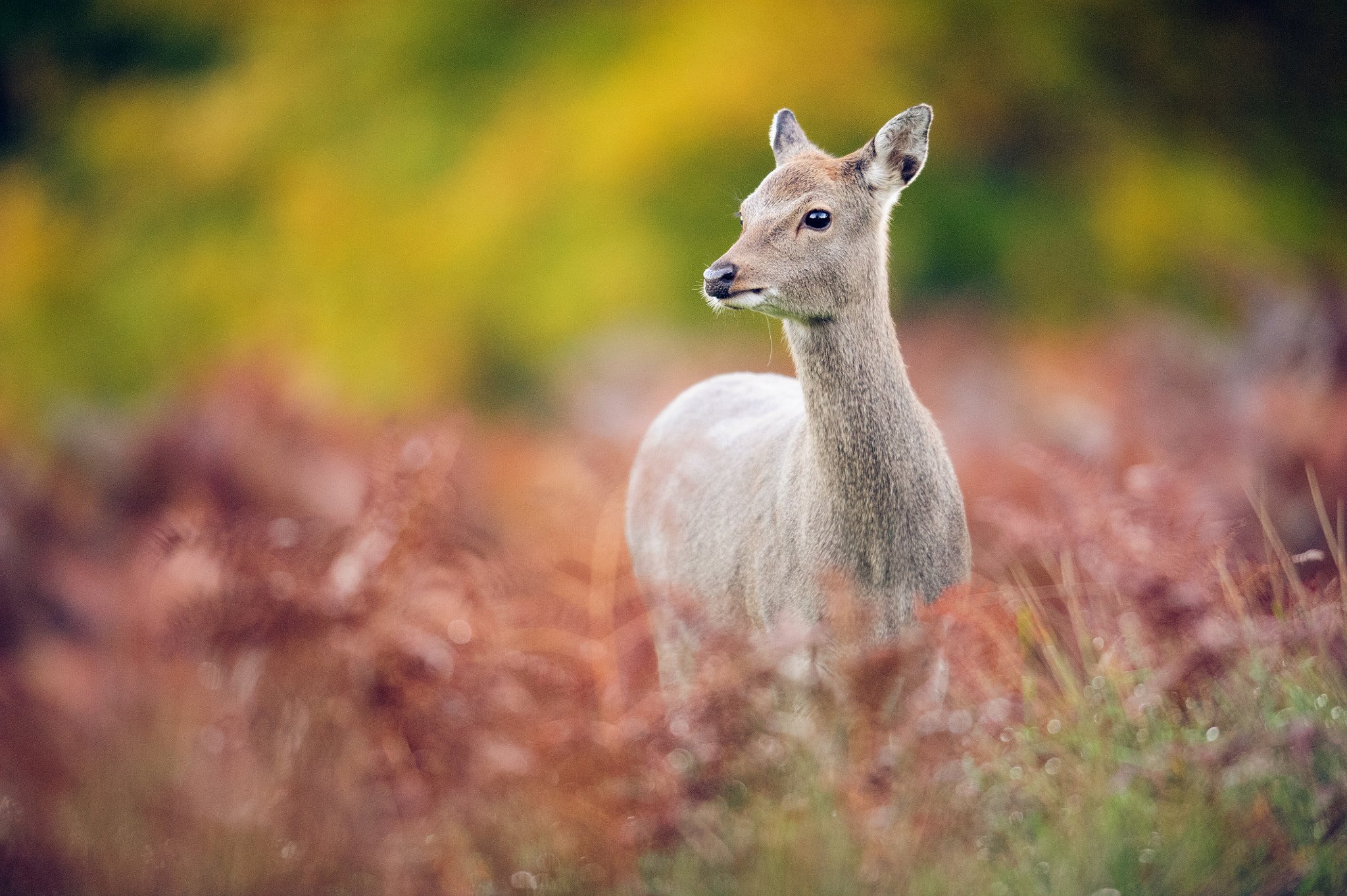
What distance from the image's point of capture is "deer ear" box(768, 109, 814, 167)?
4547 millimetres

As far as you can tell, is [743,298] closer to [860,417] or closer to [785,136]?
[860,417]

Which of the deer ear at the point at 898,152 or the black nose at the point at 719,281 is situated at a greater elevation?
the deer ear at the point at 898,152

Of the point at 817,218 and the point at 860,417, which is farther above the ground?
the point at 817,218

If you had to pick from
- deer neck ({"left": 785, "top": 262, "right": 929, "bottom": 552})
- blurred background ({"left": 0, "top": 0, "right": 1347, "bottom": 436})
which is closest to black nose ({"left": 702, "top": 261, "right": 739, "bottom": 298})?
deer neck ({"left": 785, "top": 262, "right": 929, "bottom": 552})

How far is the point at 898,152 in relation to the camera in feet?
13.3

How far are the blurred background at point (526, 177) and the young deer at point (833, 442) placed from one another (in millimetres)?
6408

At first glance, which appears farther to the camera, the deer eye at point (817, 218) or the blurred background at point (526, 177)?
the blurred background at point (526, 177)

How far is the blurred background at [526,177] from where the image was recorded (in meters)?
11.4

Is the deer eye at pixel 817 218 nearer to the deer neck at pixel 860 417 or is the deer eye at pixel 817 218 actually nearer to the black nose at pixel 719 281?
the deer neck at pixel 860 417

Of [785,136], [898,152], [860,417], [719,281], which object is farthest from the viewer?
[785,136]

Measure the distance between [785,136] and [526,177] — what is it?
8477mm

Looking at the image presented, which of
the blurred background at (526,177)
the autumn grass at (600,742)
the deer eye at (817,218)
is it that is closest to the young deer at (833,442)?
the deer eye at (817,218)

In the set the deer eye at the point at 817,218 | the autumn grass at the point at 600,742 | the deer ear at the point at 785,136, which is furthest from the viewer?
the deer ear at the point at 785,136

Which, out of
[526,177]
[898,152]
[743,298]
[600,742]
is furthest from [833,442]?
[526,177]
